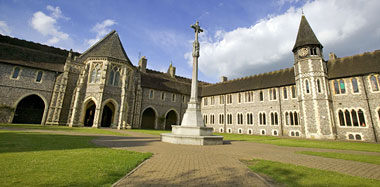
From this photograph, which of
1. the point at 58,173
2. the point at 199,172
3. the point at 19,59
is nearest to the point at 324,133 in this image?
the point at 199,172

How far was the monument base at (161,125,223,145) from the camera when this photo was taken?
10.4 meters

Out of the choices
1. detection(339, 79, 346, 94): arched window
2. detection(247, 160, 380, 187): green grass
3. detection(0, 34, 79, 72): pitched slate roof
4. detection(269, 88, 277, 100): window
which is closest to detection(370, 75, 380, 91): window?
detection(339, 79, 346, 94): arched window

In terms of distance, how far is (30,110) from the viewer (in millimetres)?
24578

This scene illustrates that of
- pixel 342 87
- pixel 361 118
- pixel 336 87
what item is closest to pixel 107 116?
pixel 336 87

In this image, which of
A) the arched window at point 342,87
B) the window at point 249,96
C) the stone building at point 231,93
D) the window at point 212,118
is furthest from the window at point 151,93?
the arched window at point 342,87

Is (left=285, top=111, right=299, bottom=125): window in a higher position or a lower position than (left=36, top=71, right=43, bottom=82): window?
lower

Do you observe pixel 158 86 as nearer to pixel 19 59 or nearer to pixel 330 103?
pixel 19 59

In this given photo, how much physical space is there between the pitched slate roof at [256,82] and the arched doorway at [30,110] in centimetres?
2806

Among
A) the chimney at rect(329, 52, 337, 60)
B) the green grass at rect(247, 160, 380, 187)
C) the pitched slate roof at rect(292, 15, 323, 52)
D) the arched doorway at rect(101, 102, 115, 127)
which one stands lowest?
the green grass at rect(247, 160, 380, 187)

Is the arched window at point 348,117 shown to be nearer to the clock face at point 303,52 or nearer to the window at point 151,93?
the clock face at point 303,52

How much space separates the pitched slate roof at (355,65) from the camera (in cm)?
1916

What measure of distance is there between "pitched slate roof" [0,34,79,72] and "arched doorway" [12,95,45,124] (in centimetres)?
492

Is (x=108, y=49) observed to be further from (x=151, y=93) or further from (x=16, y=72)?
(x=16, y=72)

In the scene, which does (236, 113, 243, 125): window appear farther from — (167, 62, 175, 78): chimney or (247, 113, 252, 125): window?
(167, 62, 175, 78): chimney
